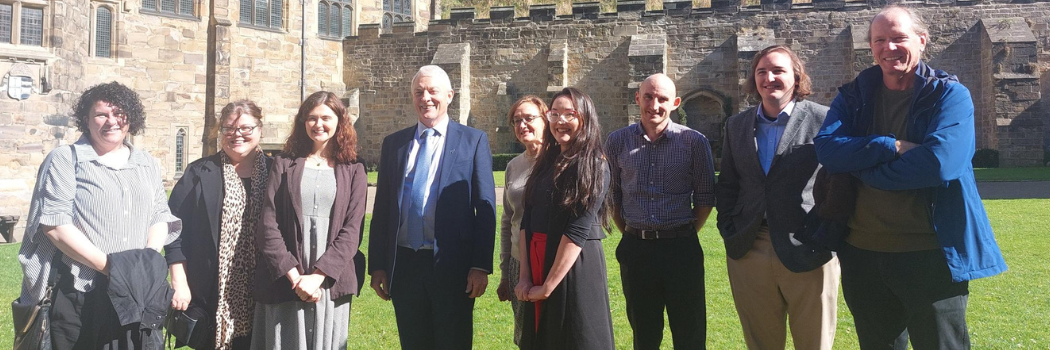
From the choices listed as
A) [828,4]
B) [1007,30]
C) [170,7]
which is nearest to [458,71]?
[170,7]

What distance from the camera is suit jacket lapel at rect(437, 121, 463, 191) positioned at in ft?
13.1

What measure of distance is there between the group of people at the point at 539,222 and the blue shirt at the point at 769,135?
0.01m

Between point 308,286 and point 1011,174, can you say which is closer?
point 308,286

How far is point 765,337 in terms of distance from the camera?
385 cm

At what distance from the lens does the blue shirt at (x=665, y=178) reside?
3957mm

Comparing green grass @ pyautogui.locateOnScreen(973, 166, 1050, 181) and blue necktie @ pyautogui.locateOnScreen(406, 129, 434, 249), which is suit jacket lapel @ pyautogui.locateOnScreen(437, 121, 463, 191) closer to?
blue necktie @ pyautogui.locateOnScreen(406, 129, 434, 249)

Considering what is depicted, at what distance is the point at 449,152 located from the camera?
13.3ft

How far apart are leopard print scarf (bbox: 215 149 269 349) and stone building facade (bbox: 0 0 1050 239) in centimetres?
1540

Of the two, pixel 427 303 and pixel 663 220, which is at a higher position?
pixel 663 220

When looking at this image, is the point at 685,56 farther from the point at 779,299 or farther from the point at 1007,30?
the point at 779,299

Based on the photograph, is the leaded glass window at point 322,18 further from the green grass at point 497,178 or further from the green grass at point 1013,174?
the green grass at point 1013,174

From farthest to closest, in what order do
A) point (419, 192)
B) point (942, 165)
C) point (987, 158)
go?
point (987, 158), point (419, 192), point (942, 165)

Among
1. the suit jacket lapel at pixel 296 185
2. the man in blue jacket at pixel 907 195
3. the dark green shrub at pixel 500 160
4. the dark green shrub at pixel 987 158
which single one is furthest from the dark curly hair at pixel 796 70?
the dark green shrub at pixel 987 158

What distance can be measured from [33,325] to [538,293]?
258 cm
